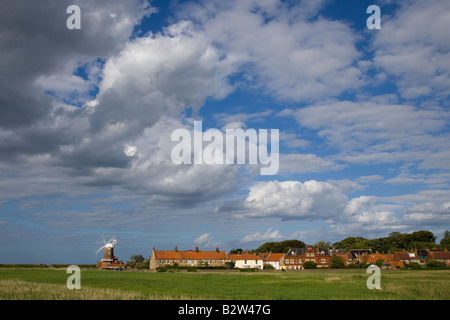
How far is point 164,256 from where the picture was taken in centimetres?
12750

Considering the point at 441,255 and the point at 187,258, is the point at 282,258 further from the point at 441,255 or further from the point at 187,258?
the point at 441,255

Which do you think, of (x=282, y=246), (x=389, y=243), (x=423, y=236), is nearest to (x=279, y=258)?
(x=282, y=246)

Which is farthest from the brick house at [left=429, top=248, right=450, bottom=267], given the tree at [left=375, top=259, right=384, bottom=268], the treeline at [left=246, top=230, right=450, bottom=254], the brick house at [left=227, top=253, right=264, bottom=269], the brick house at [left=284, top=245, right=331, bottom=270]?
the brick house at [left=227, top=253, right=264, bottom=269]

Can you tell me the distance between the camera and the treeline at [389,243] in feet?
511

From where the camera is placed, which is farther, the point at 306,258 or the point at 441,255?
the point at 441,255

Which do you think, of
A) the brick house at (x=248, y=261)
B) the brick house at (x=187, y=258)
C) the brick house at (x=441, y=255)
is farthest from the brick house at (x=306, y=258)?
the brick house at (x=441, y=255)

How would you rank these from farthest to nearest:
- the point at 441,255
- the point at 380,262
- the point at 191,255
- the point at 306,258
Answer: the point at 191,255
the point at 441,255
the point at 306,258
the point at 380,262

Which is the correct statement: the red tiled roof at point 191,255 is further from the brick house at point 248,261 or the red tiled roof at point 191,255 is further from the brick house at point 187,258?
the brick house at point 248,261

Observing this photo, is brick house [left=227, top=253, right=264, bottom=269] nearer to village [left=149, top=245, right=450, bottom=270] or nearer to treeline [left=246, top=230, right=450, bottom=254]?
village [left=149, top=245, right=450, bottom=270]

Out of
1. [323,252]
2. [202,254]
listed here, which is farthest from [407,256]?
[202,254]

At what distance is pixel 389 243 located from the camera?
157 meters

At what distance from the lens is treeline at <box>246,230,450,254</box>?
156m

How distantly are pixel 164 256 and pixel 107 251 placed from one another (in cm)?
3297
